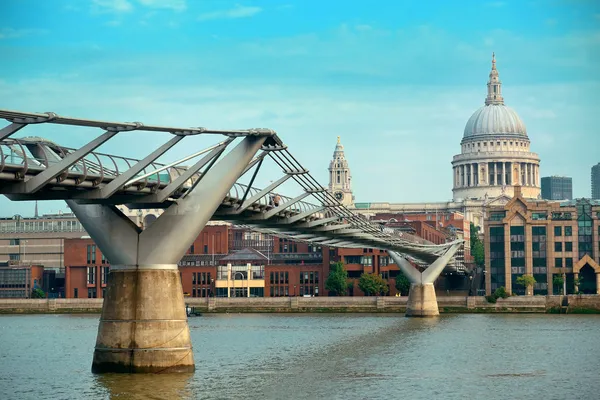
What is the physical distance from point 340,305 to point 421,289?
43.2ft

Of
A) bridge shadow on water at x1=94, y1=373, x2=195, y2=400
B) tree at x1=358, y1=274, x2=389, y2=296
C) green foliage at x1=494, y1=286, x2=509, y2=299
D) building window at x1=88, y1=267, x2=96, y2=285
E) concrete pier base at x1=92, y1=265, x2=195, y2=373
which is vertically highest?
building window at x1=88, y1=267, x2=96, y2=285

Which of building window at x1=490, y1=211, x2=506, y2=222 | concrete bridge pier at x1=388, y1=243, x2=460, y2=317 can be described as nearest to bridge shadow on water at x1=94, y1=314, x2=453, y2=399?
concrete bridge pier at x1=388, y1=243, x2=460, y2=317

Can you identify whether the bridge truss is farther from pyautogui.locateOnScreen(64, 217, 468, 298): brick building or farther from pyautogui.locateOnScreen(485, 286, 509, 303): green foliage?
pyautogui.locateOnScreen(64, 217, 468, 298): brick building

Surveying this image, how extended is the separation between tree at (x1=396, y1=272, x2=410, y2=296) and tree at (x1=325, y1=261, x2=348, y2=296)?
230 inches

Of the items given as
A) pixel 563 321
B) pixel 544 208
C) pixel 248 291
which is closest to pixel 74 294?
pixel 248 291

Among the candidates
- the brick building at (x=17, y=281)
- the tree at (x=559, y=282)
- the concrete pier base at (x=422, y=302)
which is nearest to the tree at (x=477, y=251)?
the tree at (x=559, y=282)

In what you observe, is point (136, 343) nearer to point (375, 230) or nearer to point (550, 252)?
point (375, 230)

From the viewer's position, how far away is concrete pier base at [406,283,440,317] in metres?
117

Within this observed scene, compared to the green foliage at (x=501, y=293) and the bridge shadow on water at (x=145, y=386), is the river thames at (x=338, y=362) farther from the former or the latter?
the green foliage at (x=501, y=293)

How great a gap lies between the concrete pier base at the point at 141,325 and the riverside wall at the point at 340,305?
2989 inches

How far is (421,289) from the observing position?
119 meters

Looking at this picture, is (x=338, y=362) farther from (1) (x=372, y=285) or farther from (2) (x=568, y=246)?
(2) (x=568, y=246)

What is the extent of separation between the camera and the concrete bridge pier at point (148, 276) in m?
50.4

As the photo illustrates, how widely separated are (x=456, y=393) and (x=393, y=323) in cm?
5345
